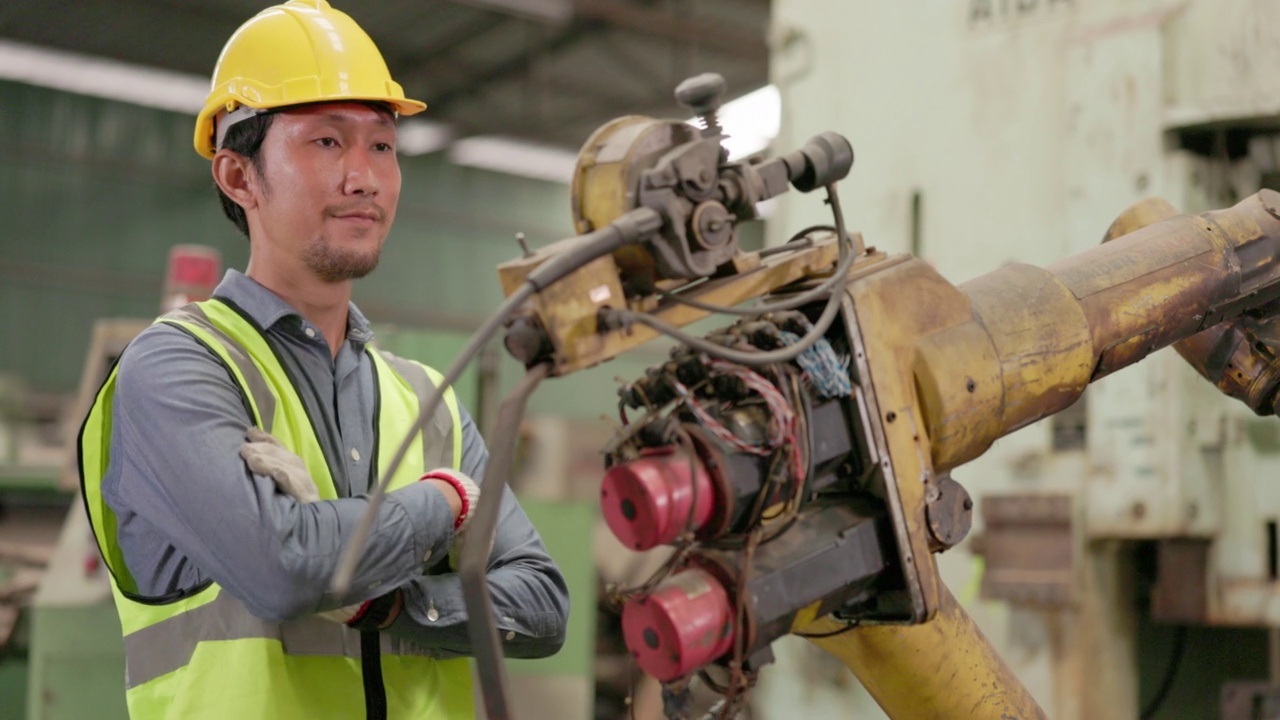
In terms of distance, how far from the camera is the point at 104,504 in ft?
4.40

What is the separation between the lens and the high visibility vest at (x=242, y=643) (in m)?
1.27

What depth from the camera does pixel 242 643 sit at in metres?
1.28

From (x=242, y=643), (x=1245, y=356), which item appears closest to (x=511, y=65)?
(x=1245, y=356)

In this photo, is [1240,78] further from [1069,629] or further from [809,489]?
[809,489]

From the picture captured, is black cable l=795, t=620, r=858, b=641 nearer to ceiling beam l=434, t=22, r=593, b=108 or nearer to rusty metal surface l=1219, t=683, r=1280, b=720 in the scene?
rusty metal surface l=1219, t=683, r=1280, b=720

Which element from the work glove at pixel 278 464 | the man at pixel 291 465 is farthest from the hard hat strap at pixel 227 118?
the work glove at pixel 278 464

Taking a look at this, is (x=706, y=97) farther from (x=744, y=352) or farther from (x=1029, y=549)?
(x=1029, y=549)

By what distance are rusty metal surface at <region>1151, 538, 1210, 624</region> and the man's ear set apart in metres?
1.66

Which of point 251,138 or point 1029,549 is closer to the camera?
point 251,138

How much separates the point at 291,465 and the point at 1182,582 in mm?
1623

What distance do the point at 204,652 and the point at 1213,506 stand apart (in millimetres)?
1702

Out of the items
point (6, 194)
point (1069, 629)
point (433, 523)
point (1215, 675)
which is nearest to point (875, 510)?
point (433, 523)

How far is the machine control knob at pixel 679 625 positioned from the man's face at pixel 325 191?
2.10ft

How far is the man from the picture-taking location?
1.19 meters
